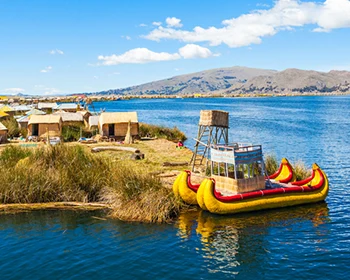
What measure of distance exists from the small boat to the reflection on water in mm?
391

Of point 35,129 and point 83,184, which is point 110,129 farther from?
point 83,184

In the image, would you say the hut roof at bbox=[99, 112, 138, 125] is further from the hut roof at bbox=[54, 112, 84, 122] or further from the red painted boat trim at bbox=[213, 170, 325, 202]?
the red painted boat trim at bbox=[213, 170, 325, 202]

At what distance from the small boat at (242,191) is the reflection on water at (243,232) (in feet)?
1.28

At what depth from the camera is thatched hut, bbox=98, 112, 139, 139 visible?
39656mm

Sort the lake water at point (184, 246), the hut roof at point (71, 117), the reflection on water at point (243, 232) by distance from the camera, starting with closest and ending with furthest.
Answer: the lake water at point (184, 246)
the reflection on water at point (243, 232)
the hut roof at point (71, 117)

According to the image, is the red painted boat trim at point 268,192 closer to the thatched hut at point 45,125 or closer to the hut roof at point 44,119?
the thatched hut at point 45,125

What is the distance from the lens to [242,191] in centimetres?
1850

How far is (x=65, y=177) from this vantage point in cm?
1870

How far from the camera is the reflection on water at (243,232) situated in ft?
43.6

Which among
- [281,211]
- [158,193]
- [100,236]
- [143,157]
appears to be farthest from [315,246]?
[143,157]

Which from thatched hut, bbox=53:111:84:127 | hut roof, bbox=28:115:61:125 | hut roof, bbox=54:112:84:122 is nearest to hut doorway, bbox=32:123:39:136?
hut roof, bbox=28:115:61:125

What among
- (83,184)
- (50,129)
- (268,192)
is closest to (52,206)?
(83,184)

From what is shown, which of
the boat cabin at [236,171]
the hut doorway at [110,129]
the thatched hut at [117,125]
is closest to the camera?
the boat cabin at [236,171]

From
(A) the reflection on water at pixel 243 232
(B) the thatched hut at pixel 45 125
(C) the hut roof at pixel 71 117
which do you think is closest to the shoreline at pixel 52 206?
(A) the reflection on water at pixel 243 232
